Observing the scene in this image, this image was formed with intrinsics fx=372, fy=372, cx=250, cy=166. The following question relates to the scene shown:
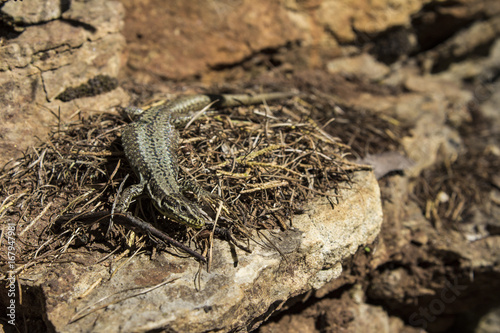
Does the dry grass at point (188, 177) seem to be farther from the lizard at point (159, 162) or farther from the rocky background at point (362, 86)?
the rocky background at point (362, 86)

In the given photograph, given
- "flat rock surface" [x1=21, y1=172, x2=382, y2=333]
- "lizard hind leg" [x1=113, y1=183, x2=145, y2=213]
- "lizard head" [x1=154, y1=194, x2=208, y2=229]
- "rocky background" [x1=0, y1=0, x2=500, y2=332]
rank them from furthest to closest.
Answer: "rocky background" [x1=0, y1=0, x2=500, y2=332] < "lizard hind leg" [x1=113, y1=183, x2=145, y2=213] < "lizard head" [x1=154, y1=194, x2=208, y2=229] < "flat rock surface" [x1=21, y1=172, x2=382, y2=333]

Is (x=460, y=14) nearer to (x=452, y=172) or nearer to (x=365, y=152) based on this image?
(x=452, y=172)

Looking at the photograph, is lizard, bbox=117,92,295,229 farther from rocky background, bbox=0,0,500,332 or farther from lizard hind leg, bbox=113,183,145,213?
rocky background, bbox=0,0,500,332

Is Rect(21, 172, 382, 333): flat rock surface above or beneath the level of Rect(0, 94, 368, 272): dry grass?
beneath

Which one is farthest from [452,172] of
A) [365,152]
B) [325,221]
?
[325,221]

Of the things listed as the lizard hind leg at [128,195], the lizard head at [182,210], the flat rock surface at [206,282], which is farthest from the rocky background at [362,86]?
the lizard head at [182,210]

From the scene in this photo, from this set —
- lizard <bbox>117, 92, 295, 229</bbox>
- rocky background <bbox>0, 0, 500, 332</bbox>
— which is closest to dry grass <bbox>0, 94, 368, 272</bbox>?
lizard <bbox>117, 92, 295, 229</bbox>
